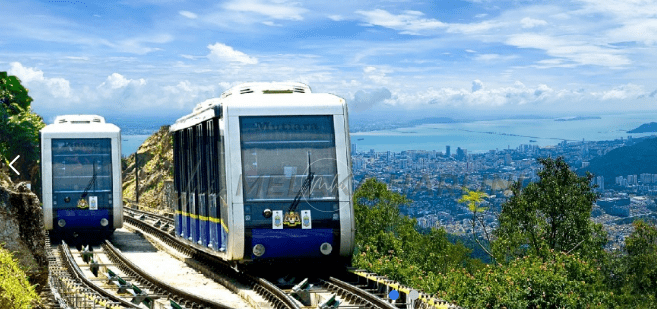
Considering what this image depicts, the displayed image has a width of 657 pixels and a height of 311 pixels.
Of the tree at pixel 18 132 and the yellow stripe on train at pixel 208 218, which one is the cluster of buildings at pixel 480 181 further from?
the tree at pixel 18 132

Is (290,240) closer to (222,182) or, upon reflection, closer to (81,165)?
(222,182)

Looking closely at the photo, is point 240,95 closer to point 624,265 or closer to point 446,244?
point 446,244

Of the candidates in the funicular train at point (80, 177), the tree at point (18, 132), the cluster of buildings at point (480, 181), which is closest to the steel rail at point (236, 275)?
the funicular train at point (80, 177)

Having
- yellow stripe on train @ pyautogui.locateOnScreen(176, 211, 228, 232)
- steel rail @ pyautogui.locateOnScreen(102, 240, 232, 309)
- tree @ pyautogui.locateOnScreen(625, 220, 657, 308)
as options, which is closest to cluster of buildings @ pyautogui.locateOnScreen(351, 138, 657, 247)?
tree @ pyautogui.locateOnScreen(625, 220, 657, 308)

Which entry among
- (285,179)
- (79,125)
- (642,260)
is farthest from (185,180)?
(642,260)

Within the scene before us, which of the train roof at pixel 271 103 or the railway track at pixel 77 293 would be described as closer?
the railway track at pixel 77 293

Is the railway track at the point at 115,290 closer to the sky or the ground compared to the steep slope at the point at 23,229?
closer to the ground
